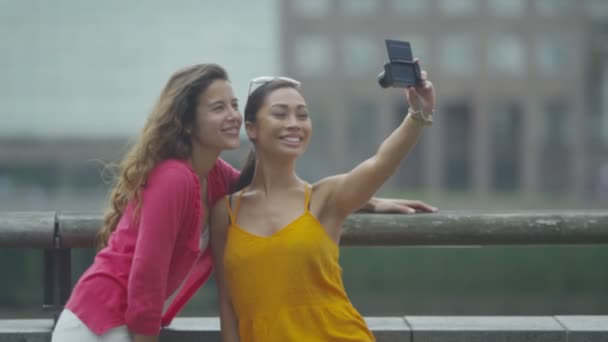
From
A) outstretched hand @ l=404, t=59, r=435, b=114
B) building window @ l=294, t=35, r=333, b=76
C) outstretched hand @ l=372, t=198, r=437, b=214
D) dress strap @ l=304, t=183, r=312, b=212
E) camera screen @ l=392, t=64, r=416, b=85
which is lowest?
building window @ l=294, t=35, r=333, b=76

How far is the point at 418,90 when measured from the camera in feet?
11.7

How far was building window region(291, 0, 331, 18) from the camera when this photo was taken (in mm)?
56000

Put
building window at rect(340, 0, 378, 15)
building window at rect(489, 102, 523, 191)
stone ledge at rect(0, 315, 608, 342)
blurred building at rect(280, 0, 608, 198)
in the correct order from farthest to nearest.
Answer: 1. building window at rect(489, 102, 523, 191)
2. building window at rect(340, 0, 378, 15)
3. blurred building at rect(280, 0, 608, 198)
4. stone ledge at rect(0, 315, 608, 342)

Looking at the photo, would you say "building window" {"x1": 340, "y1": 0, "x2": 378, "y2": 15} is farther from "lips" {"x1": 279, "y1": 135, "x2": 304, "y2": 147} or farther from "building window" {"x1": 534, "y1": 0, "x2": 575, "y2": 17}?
"lips" {"x1": 279, "y1": 135, "x2": 304, "y2": 147}

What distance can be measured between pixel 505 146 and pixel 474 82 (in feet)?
14.4

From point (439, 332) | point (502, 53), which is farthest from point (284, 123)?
point (502, 53)

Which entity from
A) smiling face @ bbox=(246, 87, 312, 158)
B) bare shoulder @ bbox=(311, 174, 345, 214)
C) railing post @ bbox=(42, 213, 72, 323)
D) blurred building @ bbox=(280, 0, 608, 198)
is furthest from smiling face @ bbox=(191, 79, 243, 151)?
blurred building @ bbox=(280, 0, 608, 198)

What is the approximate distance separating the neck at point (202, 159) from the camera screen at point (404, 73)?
0.78 m

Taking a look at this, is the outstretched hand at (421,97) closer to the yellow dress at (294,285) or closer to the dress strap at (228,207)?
the yellow dress at (294,285)

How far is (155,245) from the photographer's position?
332cm

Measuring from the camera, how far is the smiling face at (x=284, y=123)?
3721mm

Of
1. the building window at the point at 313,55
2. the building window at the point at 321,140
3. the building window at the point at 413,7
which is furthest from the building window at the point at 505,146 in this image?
the building window at the point at 313,55

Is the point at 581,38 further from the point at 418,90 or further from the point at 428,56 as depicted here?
the point at 418,90

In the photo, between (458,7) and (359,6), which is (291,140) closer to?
(359,6)
